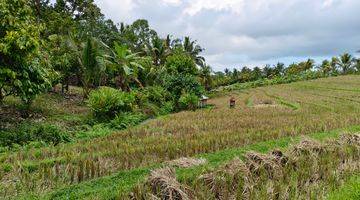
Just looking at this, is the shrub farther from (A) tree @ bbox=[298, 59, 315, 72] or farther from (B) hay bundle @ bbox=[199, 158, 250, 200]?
(A) tree @ bbox=[298, 59, 315, 72]

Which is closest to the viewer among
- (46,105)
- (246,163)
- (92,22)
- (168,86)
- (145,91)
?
(246,163)

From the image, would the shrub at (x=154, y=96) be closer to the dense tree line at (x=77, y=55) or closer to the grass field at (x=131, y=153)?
the dense tree line at (x=77, y=55)

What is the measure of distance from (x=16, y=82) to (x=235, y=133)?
6.27 m

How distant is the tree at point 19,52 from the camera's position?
12006mm

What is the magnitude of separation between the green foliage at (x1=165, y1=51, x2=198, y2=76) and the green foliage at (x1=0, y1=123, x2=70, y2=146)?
1964 centimetres

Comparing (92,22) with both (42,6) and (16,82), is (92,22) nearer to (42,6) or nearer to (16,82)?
(42,6)

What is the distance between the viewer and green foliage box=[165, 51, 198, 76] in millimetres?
32281

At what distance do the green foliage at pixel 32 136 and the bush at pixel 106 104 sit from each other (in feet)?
17.1

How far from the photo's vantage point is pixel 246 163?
7.75 m

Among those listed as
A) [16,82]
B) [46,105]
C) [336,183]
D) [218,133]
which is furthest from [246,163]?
[46,105]

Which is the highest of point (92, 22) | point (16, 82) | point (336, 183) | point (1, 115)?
point (92, 22)

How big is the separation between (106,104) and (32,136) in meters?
6.20

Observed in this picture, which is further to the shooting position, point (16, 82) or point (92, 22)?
point (92, 22)

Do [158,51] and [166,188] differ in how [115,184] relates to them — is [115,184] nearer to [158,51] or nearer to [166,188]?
[166,188]
